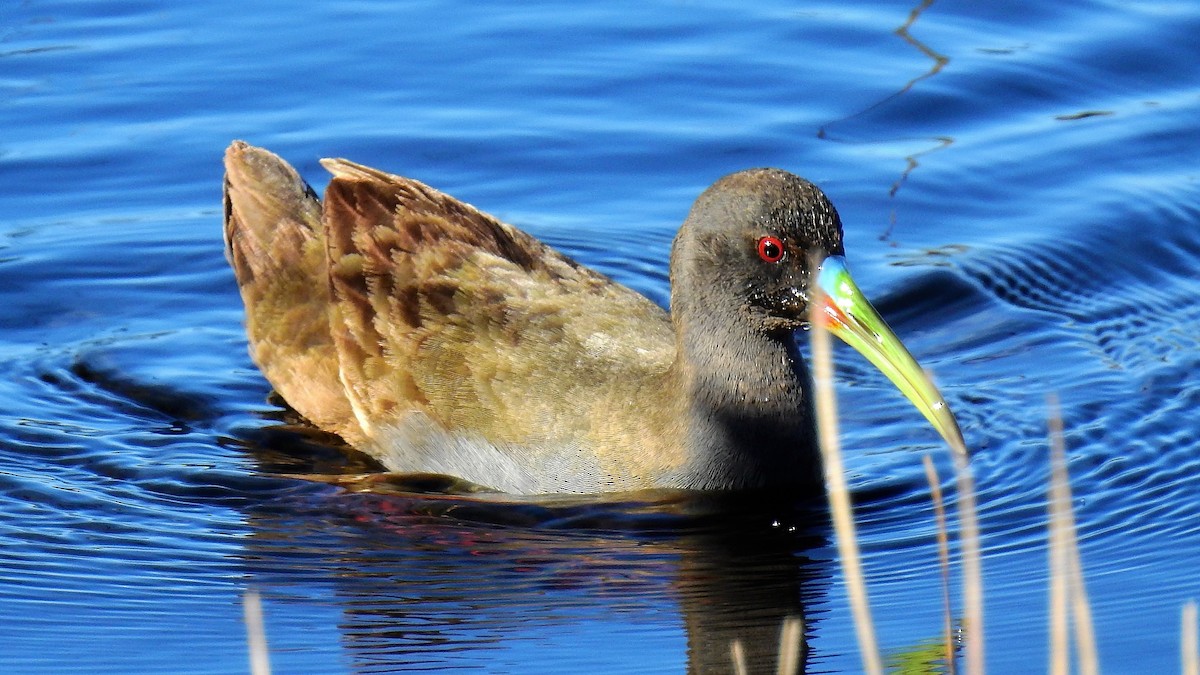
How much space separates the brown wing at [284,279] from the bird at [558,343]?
12mm

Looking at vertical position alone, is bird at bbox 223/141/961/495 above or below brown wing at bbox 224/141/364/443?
below

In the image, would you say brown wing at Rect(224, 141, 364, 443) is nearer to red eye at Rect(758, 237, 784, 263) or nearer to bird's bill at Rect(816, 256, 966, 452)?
red eye at Rect(758, 237, 784, 263)

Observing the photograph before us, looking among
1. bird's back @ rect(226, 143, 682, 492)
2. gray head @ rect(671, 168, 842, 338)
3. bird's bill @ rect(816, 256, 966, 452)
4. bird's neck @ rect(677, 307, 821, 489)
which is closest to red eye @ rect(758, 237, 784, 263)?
gray head @ rect(671, 168, 842, 338)

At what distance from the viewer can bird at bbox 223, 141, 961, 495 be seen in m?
7.06

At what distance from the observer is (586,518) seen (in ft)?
23.7

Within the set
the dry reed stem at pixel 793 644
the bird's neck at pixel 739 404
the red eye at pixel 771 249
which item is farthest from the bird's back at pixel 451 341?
the dry reed stem at pixel 793 644

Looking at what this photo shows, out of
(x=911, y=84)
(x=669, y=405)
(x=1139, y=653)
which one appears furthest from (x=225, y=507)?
(x=911, y=84)

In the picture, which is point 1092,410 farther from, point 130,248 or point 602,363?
point 130,248

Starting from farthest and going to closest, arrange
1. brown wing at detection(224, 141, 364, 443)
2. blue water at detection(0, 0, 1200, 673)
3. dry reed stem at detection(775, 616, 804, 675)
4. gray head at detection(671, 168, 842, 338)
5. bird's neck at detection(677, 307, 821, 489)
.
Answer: brown wing at detection(224, 141, 364, 443) < bird's neck at detection(677, 307, 821, 489) < gray head at detection(671, 168, 842, 338) < blue water at detection(0, 0, 1200, 673) < dry reed stem at detection(775, 616, 804, 675)

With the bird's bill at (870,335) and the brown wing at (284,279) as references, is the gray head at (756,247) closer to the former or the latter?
the bird's bill at (870,335)

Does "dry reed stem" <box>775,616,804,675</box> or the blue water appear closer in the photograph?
"dry reed stem" <box>775,616,804,675</box>

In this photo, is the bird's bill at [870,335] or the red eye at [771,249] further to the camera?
the red eye at [771,249]

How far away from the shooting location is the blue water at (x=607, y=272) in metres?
6.43

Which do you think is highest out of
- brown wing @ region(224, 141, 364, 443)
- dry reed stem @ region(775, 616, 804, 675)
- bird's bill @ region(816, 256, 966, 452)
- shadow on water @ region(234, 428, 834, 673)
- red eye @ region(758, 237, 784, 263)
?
brown wing @ region(224, 141, 364, 443)
